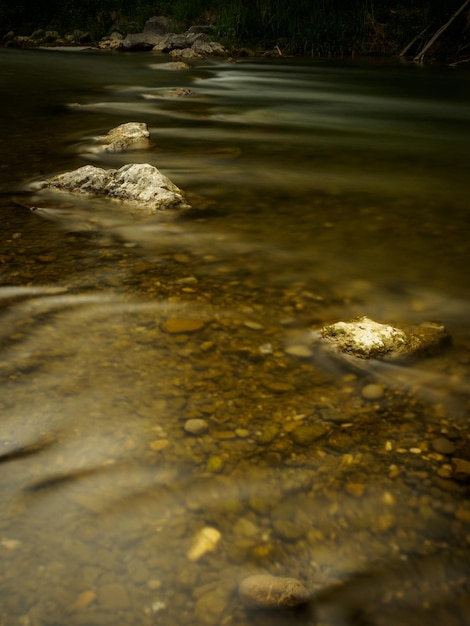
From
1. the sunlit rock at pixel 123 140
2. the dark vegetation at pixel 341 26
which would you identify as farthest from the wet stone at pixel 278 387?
the dark vegetation at pixel 341 26

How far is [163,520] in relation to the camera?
4.70ft

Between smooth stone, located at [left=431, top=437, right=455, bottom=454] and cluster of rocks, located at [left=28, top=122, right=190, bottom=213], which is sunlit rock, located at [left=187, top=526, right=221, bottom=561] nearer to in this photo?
smooth stone, located at [left=431, top=437, right=455, bottom=454]

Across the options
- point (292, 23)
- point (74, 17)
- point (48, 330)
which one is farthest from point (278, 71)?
point (74, 17)

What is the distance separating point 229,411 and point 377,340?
671mm

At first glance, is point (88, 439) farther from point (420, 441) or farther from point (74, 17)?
point (74, 17)

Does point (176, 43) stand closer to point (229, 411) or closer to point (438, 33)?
Answer: point (438, 33)

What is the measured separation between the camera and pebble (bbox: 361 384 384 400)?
195 cm

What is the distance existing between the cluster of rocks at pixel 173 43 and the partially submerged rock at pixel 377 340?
18573 millimetres

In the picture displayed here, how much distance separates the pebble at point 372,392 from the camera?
1948mm

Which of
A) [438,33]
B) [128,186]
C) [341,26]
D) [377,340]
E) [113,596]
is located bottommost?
[113,596]

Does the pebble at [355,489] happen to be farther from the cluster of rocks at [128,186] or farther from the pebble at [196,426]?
the cluster of rocks at [128,186]

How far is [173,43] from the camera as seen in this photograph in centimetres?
2105

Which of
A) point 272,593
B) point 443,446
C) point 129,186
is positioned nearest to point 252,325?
point 443,446

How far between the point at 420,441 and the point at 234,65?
16196 mm
